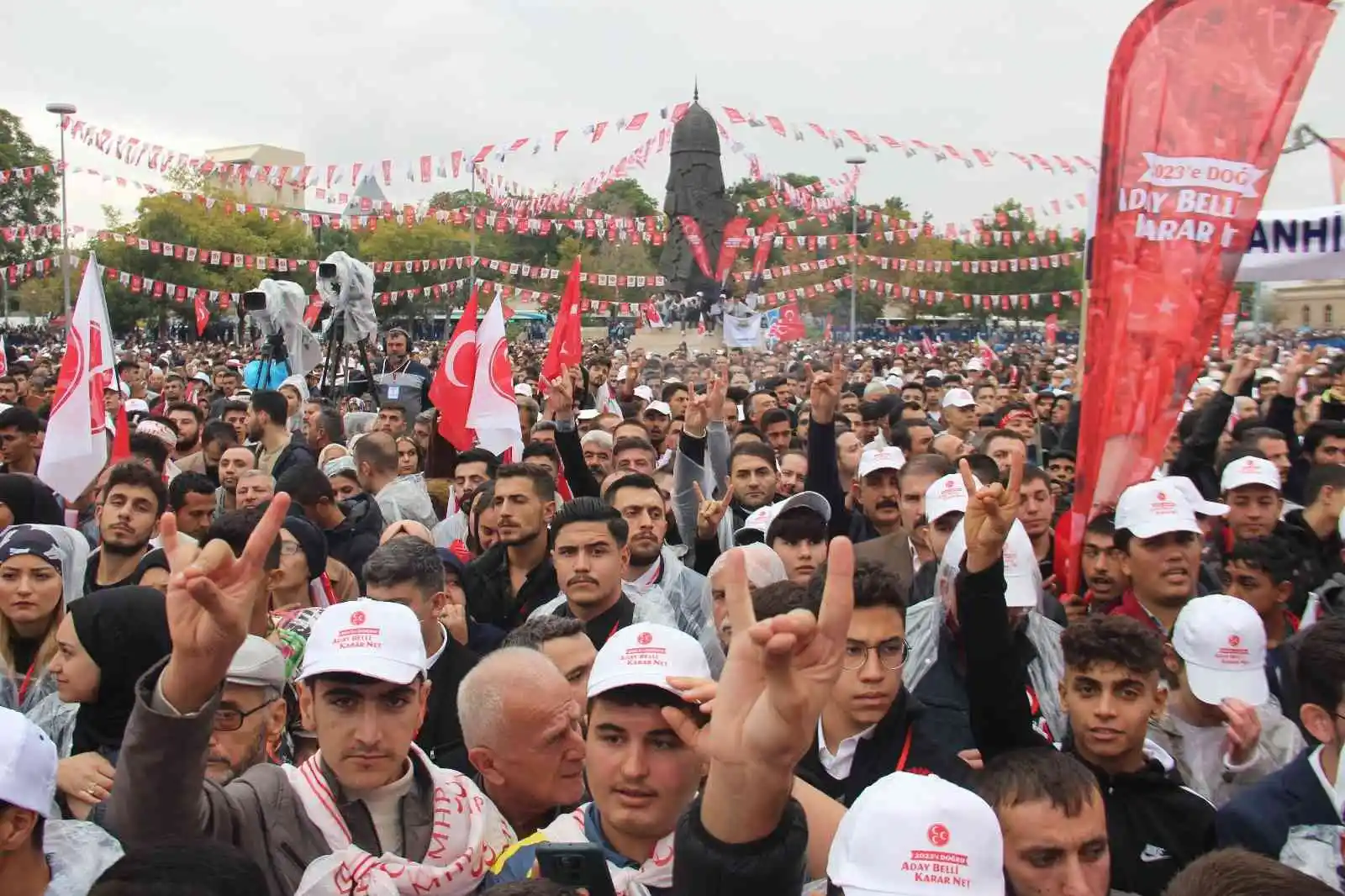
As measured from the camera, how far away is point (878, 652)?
3291 millimetres

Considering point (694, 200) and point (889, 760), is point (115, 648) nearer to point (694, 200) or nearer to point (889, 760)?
point (889, 760)

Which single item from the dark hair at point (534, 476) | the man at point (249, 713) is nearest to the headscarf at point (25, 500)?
the dark hair at point (534, 476)

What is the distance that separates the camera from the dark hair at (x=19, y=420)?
7438mm

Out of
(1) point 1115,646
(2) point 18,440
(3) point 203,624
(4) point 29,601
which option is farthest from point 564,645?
(2) point 18,440

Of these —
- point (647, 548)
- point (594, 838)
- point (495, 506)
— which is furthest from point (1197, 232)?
point (594, 838)

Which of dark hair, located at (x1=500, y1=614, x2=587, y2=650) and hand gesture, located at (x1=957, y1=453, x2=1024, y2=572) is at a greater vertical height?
hand gesture, located at (x1=957, y1=453, x2=1024, y2=572)

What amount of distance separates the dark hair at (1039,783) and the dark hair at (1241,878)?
0.63 meters

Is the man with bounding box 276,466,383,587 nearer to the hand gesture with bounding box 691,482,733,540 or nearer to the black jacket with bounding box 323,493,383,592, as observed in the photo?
the black jacket with bounding box 323,493,383,592

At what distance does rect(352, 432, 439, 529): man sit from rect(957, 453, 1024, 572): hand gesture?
13.3ft

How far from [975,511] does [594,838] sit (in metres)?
1.34

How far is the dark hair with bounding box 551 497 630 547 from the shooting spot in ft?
15.2

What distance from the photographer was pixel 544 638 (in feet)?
11.7

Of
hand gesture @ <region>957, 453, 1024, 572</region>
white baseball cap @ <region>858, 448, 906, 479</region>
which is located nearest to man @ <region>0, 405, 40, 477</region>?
white baseball cap @ <region>858, 448, 906, 479</region>

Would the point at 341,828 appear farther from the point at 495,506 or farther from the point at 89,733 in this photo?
the point at 495,506
